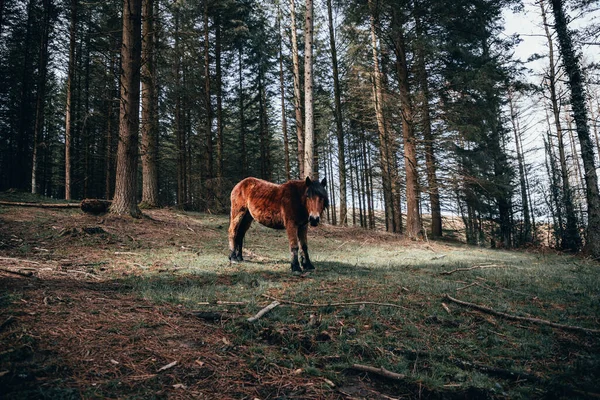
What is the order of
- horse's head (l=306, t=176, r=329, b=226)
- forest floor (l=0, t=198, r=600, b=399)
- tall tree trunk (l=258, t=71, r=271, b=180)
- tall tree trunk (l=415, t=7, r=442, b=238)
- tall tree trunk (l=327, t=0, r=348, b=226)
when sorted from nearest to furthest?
forest floor (l=0, t=198, r=600, b=399), horse's head (l=306, t=176, r=329, b=226), tall tree trunk (l=415, t=7, r=442, b=238), tall tree trunk (l=327, t=0, r=348, b=226), tall tree trunk (l=258, t=71, r=271, b=180)

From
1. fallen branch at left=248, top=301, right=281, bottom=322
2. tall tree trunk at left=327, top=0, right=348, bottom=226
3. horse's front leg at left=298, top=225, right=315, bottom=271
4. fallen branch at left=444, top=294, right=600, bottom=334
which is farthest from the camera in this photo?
tall tree trunk at left=327, top=0, right=348, bottom=226

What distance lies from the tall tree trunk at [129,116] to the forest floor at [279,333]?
11.0ft

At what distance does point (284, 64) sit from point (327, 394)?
22.9m

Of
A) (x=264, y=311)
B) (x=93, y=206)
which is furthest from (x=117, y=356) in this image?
(x=93, y=206)

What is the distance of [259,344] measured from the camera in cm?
259

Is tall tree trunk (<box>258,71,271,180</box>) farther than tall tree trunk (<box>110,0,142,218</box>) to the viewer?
Yes

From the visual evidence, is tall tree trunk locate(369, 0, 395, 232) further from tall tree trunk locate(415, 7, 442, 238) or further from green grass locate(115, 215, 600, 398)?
green grass locate(115, 215, 600, 398)

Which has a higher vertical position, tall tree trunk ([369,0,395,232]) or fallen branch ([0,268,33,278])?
tall tree trunk ([369,0,395,232])

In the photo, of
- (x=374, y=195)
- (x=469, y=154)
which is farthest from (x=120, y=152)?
(x=374, y=195)

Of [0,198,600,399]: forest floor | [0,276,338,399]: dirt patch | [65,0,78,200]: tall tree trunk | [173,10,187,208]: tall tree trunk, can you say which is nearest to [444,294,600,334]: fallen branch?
[0,198,600,399]: forest floor

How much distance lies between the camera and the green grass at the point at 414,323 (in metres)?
2.32

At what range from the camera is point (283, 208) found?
20.1 ft

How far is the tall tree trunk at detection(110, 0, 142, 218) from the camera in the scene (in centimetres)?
898

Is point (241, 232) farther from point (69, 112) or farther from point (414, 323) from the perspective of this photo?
point (69, 112)
